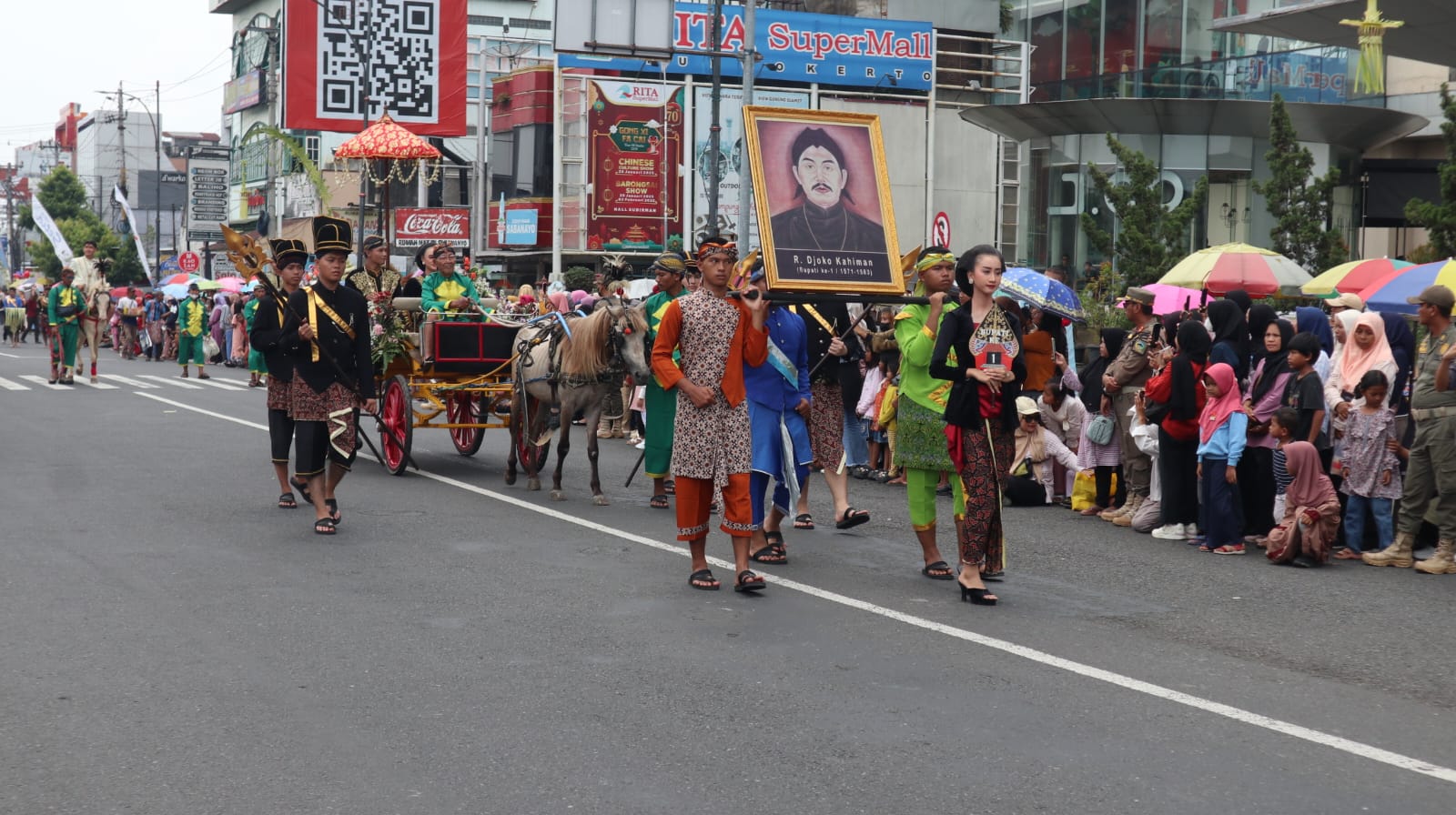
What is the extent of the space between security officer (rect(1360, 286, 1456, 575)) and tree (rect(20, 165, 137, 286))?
7617cm

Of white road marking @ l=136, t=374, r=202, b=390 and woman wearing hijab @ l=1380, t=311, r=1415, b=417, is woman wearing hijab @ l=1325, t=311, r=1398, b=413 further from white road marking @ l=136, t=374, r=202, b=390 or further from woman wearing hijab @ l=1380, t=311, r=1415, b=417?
white road marking @ l=136, t=374, r=202, b=390

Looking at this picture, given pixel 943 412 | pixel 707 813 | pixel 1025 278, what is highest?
pixel 1025 278

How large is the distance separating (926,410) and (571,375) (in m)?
4.44

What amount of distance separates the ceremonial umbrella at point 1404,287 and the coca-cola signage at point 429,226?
3374 centimetres

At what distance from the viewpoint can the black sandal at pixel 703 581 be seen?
8.84m

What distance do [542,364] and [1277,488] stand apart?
5954 millimetres

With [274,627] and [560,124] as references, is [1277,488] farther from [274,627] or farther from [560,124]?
[560,124]

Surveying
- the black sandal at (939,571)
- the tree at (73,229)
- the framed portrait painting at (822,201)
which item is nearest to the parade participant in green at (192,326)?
the framed portrait painting at (822,201)

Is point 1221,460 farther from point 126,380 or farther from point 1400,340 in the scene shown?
point 126,380

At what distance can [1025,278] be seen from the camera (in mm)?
13766

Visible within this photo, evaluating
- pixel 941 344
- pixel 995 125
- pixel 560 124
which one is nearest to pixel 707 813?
pixel 941 344

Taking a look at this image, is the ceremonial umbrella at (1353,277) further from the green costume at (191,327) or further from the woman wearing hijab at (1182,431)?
the green costume at (191,327)

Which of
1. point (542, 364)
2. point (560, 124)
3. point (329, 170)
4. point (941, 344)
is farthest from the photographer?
point (329, 170)

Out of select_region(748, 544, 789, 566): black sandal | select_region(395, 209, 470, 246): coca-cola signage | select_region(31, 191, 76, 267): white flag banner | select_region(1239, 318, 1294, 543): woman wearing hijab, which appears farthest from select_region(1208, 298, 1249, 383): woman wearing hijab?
select_region(395, 209, 470, 246): coca-cola signage
